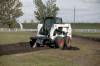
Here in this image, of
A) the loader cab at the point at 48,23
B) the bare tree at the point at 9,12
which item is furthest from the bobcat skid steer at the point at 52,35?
the bare tree at the point at 9,12

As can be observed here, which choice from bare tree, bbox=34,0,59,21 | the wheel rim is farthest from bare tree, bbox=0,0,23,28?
the wheel rim

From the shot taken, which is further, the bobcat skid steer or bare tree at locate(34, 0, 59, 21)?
bare tree at locate(34, 0, 59, 21)

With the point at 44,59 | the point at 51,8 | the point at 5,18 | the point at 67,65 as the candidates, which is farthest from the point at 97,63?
the point at 51,8

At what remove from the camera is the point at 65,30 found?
2667cm

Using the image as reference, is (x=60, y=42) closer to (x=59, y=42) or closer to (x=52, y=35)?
(x=59, y=42)

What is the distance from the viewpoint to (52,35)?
2575 cm

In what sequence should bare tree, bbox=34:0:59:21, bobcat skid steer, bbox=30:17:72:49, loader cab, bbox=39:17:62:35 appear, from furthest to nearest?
bare tree, bbox=34:0:59:21, loader cab, bbox=39:17:62:35, bobcat skid steer, bbox=30:17:72:49

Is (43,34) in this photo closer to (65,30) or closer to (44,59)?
(65,30)

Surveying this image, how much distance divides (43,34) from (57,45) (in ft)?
7.81

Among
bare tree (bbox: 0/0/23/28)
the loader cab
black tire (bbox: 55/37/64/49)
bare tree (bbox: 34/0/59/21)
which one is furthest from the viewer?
bare tree (bbox: 34/0/59/21)

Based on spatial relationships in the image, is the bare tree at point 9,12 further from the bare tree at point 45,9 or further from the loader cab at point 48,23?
the loader cab at point 48,23

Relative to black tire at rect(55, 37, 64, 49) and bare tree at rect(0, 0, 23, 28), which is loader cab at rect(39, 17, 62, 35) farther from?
bare tree at rect(0, 0, 23, 28)

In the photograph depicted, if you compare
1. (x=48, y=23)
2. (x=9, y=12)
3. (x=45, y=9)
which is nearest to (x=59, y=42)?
(x=48, y=23)

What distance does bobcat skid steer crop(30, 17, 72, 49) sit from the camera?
25.3 meters
